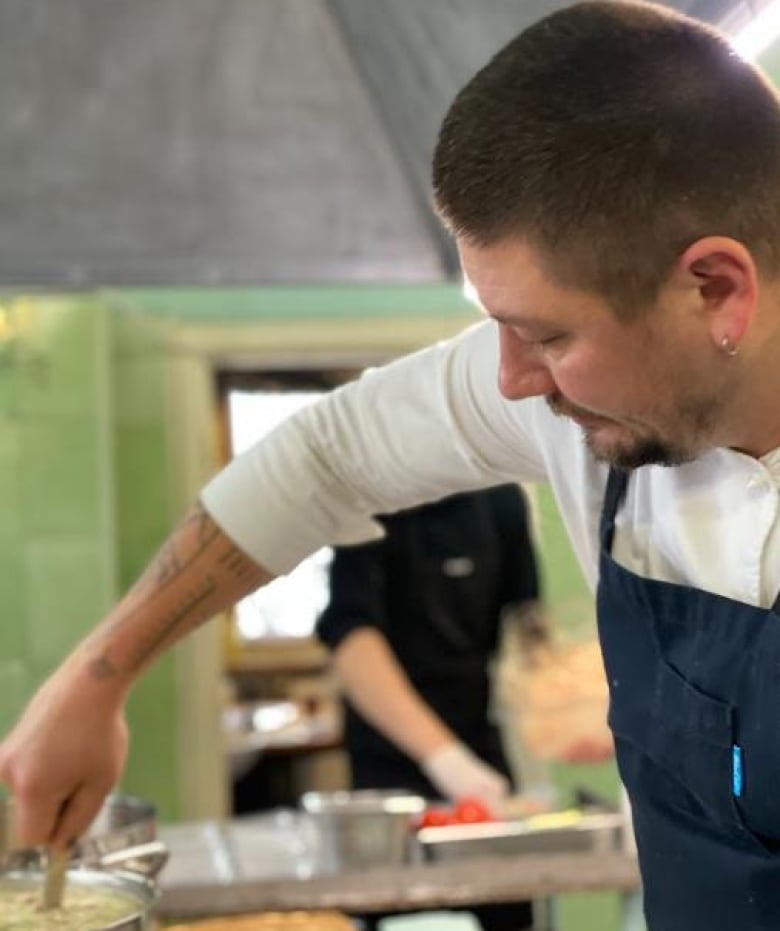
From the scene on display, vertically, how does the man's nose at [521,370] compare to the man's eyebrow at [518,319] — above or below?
below

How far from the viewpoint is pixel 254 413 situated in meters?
5.77

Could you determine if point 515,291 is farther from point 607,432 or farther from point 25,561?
point 25,561

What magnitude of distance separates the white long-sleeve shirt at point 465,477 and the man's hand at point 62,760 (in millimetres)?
217

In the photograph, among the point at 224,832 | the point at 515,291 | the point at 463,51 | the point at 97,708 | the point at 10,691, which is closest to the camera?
the point at 515,291

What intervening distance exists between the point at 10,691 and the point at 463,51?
2.76 m

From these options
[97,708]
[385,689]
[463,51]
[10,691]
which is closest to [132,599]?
[97,708]

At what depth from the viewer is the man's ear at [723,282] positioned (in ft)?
3.13

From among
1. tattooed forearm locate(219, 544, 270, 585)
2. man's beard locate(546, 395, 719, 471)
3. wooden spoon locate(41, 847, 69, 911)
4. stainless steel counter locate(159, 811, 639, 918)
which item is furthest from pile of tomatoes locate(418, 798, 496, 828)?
man's beard locate(546, 395, 719, 471)

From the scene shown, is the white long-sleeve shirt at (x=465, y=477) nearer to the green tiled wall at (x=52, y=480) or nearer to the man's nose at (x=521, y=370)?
the man's nose at (x=521, y=370)

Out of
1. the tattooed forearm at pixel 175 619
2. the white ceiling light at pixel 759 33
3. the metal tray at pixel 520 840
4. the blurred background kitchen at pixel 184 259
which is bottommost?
the metal tray at pixel 520 840

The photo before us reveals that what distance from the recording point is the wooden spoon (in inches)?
47.1

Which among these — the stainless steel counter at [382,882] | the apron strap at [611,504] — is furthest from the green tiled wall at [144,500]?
the apron strap at [611,504]

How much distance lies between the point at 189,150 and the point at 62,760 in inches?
41.6

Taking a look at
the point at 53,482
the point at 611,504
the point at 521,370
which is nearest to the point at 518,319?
the point at 521,370
